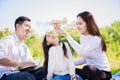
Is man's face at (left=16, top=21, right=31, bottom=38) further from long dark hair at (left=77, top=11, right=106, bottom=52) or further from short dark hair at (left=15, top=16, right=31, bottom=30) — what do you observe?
long dark hair at (left=77, top=11, right=106, bottom=52)

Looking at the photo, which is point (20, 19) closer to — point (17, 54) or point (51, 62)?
point (17, 54)

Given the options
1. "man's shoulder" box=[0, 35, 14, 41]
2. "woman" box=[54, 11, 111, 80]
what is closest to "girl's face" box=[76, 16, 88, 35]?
"woman" box=[54, 11, 111, 80]

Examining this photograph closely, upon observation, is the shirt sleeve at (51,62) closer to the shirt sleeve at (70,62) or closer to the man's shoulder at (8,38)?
the shirt sleeve at (70,62)

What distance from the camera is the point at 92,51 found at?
1.60 m

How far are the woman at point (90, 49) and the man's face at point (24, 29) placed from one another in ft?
0.54

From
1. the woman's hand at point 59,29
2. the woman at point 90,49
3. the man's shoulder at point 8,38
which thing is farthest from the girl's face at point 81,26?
the man's shoulder at point 8,38

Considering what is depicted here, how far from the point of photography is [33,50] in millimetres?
1672

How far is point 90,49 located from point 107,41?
172 millimetres

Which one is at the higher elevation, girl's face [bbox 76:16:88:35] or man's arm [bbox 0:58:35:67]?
girl's face [bbox 76:16:88:35]

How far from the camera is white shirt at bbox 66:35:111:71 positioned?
1.58 m

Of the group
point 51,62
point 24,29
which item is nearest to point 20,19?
point 24,29

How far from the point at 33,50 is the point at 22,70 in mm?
127

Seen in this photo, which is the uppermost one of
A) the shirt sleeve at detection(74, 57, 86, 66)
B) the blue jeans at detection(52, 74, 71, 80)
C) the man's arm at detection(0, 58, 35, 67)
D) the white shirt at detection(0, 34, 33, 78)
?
the white shirt at detection(0, 34, 33, 78)

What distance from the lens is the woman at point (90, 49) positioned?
1.56m
